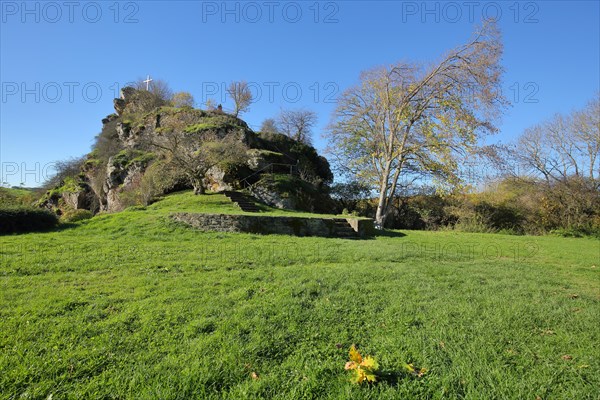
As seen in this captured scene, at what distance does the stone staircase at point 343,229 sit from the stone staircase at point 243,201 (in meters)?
6.03

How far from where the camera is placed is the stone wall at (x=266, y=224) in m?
11.0

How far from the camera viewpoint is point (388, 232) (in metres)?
15.5

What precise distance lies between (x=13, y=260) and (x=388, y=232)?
1373 cm

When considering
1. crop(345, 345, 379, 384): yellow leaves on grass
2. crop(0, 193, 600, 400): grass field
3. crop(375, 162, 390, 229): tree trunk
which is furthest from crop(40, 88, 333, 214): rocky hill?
crop(345, 345, 379, 384): yellow leaves on grass

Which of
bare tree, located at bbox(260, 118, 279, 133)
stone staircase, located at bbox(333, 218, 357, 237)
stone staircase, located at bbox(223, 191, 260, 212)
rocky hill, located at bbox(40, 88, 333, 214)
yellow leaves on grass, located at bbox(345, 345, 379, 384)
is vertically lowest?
yellow leaves on grass, located at bbox(345, 345, 379, 384)

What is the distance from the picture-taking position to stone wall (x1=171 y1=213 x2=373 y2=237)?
434 inches

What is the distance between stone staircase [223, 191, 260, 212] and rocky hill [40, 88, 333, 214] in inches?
44.7

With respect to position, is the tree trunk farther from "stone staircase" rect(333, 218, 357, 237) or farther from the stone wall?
"stone staircase" rect(333, 218, 357, 237)

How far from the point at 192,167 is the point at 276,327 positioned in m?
17.8

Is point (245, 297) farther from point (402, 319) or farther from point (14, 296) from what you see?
point (14, 296)

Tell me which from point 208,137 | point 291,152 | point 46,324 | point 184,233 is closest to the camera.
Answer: point 46,324

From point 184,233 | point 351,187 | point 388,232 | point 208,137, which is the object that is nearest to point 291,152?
point 351,187

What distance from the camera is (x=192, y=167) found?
19.8 m

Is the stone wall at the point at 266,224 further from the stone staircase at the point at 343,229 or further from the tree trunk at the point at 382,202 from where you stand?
the tree trunk at the point at 382,202
